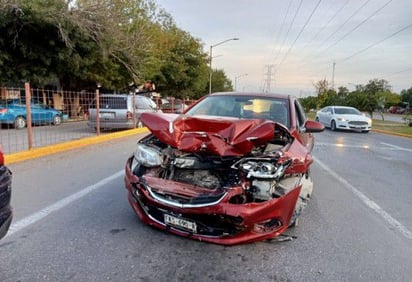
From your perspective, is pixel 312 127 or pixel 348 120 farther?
pixel 348 120

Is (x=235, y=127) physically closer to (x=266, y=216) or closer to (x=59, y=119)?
(x=266, y=216)

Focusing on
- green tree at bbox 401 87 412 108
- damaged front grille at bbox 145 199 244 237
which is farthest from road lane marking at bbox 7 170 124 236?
green tree at bbox 401 87 412 108

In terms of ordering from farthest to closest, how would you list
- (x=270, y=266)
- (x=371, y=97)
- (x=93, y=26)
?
(x=371, y=97), (x=93, y=26), (x=270, y=266)

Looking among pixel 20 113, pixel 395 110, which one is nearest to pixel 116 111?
pixel 20 113

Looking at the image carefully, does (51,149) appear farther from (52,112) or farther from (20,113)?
(20,113)

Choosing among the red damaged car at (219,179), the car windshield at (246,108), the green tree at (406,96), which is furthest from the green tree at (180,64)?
the green tree at (406,96)

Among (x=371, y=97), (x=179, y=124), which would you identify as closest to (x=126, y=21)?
(x=179, y=124)

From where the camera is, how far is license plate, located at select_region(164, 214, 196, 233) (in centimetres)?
342

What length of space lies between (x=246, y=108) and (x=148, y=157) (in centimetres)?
214

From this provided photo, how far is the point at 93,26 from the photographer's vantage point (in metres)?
17.9

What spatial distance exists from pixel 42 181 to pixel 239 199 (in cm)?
429

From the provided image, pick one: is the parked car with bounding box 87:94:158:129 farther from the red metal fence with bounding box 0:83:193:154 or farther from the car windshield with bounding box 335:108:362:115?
the car windshield with bounding box 335:108:362:115

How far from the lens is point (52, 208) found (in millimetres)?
4695

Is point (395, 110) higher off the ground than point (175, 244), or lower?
lower
